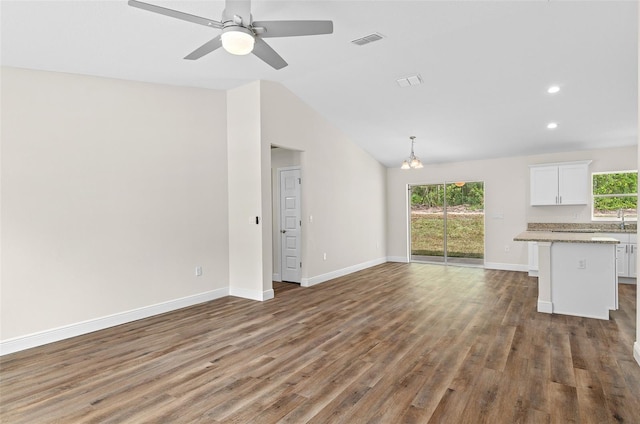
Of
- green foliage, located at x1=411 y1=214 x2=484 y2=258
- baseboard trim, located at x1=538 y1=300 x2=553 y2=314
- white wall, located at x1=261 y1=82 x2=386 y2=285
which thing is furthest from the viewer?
green foliage, located at x1=411 y1=214 x2=484 y2=258

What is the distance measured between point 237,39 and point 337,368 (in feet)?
8.63

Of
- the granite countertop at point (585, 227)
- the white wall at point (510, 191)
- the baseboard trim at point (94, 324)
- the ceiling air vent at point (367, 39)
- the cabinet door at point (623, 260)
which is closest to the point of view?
the baseboard trim at point (94, 324)

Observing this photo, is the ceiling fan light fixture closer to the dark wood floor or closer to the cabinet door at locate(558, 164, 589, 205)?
the dark wood floor

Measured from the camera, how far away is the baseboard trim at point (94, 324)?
10.8 feet

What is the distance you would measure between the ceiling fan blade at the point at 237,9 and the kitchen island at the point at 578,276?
4141mm

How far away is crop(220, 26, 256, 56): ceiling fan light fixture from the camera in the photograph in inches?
91.8

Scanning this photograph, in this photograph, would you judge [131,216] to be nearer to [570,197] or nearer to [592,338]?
[592,338]

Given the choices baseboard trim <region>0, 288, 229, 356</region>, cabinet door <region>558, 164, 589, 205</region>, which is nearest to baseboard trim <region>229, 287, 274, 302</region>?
baseboard trim <region>0, 288, 229, 356</region>

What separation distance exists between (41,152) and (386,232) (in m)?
7.25

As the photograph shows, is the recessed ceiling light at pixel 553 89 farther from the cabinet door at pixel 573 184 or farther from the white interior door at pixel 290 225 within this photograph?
the white interior door at pixel 290 225

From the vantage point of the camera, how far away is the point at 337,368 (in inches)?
112

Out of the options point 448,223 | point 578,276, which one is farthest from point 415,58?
point 448,223

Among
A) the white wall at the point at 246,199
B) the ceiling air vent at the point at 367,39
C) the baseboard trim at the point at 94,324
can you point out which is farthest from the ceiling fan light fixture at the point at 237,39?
the baseboard trim at the point at 94,324

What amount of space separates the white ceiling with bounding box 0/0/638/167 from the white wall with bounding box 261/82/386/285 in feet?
1.17
